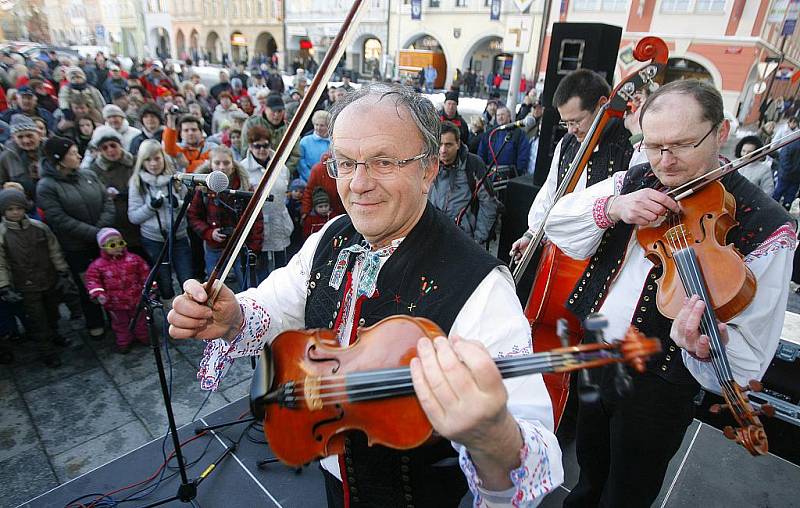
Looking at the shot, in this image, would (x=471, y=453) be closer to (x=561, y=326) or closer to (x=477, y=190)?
(x=561, y=326)

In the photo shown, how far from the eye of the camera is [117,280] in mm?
3770

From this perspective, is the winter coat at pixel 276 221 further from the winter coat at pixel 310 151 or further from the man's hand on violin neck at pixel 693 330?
the man's hand on violin neck at pixel 693 330

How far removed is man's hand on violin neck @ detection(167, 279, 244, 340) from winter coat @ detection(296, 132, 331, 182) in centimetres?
422

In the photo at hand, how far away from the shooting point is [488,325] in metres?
1.14

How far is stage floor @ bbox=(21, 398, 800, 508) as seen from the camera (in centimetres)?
261

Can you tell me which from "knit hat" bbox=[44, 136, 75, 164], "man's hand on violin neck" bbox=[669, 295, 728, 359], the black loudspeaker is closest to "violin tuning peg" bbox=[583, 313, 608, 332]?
"man's hand on violin neck" bbox=[669, 295, 728, 359]

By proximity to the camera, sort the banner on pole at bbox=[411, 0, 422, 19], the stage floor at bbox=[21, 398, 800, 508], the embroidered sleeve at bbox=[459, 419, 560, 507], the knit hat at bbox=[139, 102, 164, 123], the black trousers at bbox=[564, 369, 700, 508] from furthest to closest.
Result: the banner on pole at bbox=[411, 0, 422, 19] → the knit hat at bbox=[139, 102, 164, 123] → the stage floor at bbox=[21, 398, 800, 508] → the black trousers at bbox=[564, 369, 700, 508] → the embroidered sleeve at bbox=[459, 419, 560, 507]

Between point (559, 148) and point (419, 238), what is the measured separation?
265 cm

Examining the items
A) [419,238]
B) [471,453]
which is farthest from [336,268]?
[471,453]

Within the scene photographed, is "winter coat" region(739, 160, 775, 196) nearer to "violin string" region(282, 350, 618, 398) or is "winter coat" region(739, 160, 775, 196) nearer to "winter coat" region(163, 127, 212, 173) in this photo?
"violin string" region(282, 350, 618, 398)

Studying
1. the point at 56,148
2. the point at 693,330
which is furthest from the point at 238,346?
the point at 56,148

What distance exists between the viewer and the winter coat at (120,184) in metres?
4.22

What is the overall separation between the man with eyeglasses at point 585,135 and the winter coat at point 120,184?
3521 mm

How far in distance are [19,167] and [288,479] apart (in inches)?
155
